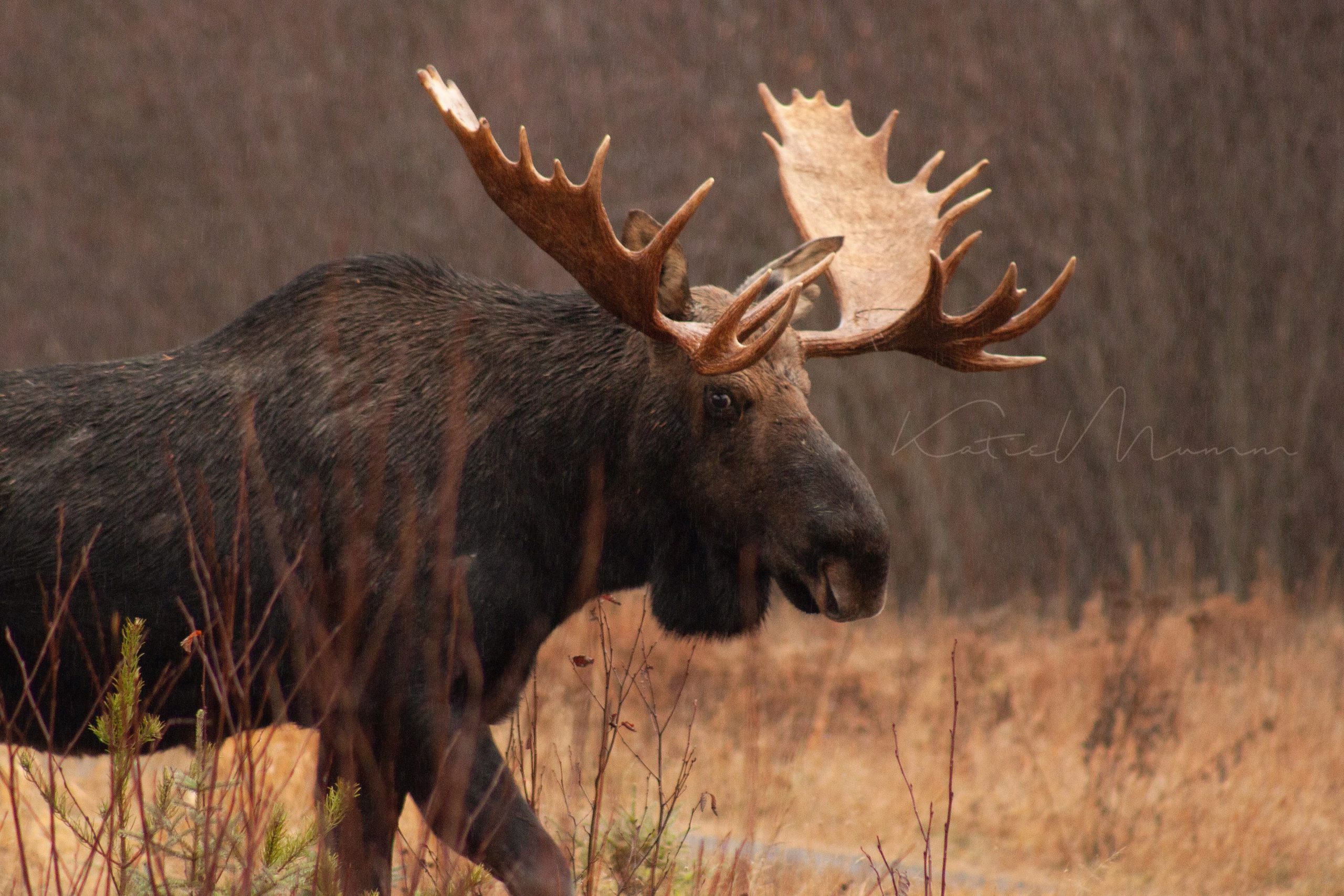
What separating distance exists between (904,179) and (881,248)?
20.1 ft

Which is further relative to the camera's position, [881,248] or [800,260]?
[881,248]

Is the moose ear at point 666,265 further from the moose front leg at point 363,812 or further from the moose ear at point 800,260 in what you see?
the moose front leg at point 363,812

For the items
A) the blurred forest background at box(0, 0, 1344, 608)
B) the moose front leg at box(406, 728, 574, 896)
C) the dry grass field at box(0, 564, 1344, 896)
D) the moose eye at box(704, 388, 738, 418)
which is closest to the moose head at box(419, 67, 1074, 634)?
the moose eye at box(704, 388, 738, 418)

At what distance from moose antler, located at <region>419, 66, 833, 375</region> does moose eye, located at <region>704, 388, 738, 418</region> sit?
104 mm

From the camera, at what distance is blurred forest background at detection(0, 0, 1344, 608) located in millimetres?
9391

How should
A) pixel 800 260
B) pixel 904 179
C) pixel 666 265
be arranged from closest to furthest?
pixel 666 265
pixel 800 260
pixel 904 179

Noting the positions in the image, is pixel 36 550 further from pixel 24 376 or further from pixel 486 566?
pixel 486 566

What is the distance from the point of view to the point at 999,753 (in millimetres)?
7082

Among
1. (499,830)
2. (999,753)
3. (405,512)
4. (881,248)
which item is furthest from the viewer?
(999,753)

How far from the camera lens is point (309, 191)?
11.9 m

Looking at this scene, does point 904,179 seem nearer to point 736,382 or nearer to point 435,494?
point 736,382

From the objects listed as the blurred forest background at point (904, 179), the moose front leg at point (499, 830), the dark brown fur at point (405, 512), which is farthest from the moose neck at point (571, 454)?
the blurred forest background at point (904, 179)

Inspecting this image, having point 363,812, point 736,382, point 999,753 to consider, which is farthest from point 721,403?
point 999,753

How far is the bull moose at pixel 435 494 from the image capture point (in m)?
3.62
